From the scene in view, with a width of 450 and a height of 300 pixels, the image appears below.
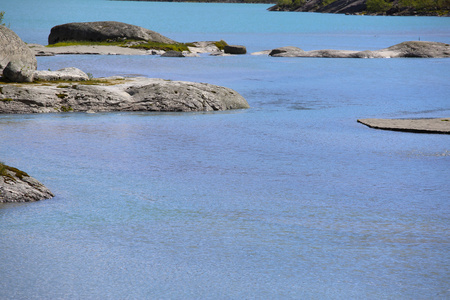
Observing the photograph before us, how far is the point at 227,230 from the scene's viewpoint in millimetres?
7625

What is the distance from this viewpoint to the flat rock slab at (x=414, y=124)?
14406 mm

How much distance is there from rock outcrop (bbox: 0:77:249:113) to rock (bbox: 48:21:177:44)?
83.4 ft

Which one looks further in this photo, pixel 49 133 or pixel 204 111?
pixel 204 111

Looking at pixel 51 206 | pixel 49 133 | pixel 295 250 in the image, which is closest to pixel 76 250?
pixel 51 206

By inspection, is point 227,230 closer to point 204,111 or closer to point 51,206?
point 51,206

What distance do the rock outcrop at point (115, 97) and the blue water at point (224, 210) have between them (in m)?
0.66

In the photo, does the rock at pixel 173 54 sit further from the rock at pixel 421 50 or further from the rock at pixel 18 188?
the rock at pixel 18 188

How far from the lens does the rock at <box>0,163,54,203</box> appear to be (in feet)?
27.7

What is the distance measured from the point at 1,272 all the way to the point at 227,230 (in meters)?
2.66

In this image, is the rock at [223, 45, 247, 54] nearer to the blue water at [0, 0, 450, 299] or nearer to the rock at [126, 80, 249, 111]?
the rock at [126, 80, 249, 111]

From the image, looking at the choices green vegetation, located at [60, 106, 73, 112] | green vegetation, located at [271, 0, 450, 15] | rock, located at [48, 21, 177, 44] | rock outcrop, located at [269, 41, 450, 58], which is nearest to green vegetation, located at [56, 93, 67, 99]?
green vegetation, located at [60, 106, 73, 112]

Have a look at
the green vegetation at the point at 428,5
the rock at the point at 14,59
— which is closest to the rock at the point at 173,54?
the rock at the point at 14,59

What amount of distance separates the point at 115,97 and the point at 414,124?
7970 mm

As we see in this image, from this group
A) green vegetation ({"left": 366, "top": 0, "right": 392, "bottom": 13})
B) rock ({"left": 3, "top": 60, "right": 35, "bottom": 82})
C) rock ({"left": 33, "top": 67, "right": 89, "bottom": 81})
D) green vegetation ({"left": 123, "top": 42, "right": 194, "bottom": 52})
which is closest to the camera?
rock ({"left": 3, "top": 60, "right": 35, "bottom": 82})
